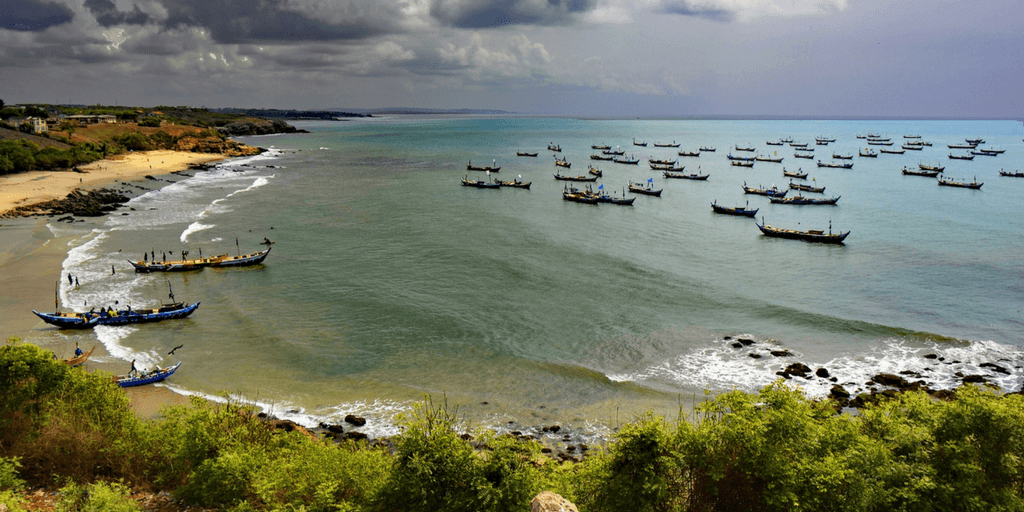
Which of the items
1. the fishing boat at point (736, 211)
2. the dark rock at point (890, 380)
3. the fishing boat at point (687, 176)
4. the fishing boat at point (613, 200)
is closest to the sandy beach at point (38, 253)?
the dark rock at point (890, 380)

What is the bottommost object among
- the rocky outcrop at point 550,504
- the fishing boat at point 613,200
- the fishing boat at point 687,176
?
the rocky outcrop at point 550,504

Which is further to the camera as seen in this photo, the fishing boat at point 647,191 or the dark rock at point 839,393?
the fishing boat at point 647,191

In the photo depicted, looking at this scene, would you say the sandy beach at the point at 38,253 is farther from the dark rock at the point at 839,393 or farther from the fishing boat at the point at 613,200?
the fishing boat at the point at 613,200

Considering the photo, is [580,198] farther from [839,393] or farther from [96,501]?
[96,501]

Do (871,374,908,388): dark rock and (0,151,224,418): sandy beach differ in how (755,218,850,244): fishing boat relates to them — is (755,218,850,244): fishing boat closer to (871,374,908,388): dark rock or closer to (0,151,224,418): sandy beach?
(871,374,908,388): dark rock

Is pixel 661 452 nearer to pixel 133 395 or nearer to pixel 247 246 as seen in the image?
pixel 133 395

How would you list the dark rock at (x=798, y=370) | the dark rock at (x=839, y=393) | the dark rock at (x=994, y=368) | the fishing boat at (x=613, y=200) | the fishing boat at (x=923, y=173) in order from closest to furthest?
the dark rock at (x=839, y=393)
the dark rock at (x=798, y=370)
the dark rock at (x=994, y=368)
the fishing boat at (x=613, y=200)
the fishing boat at (x=923, y=173)

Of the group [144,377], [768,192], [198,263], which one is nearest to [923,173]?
[768,192]
